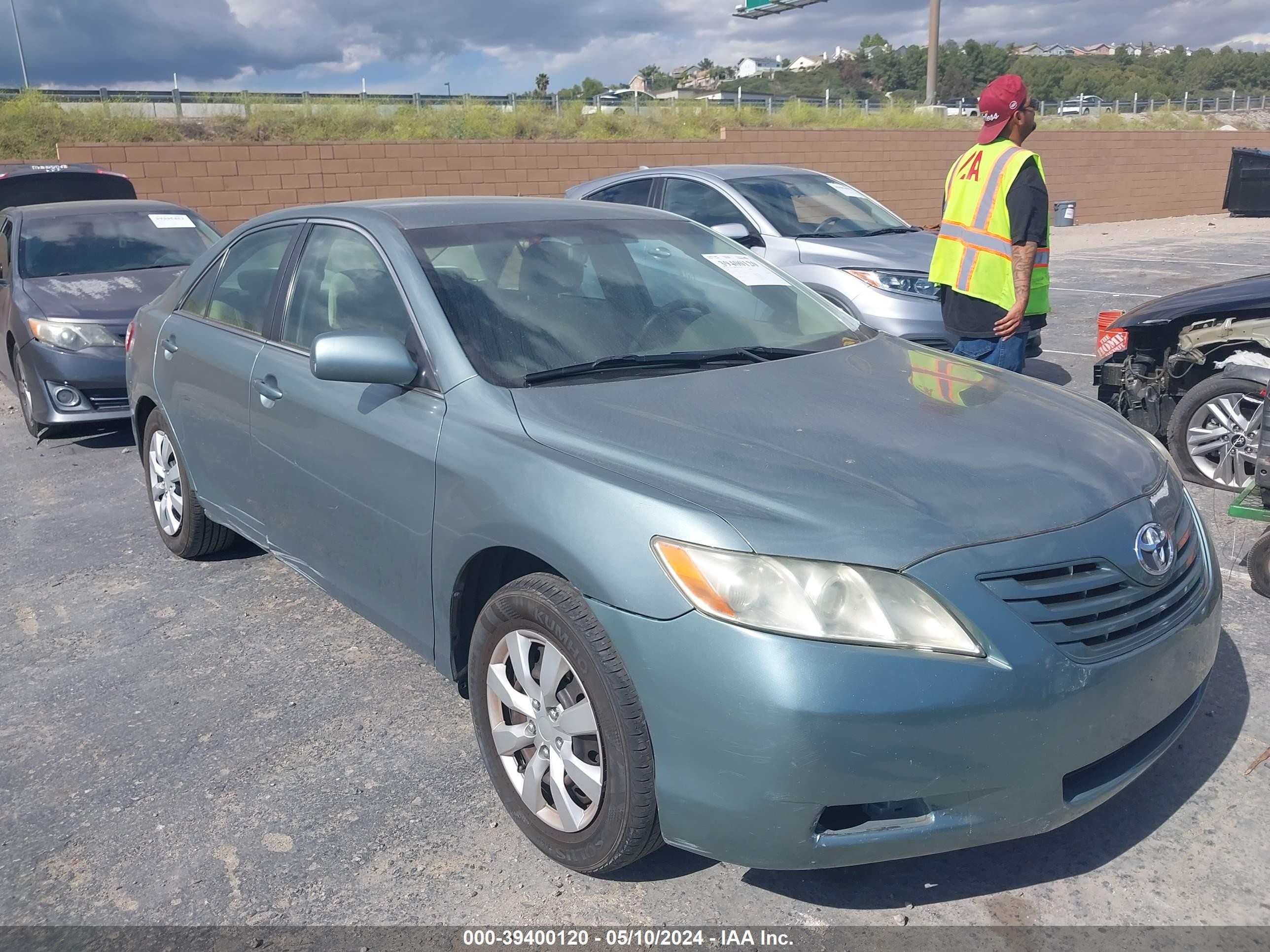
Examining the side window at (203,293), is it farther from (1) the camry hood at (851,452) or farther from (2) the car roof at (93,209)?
(2) the car roof at (93,209)

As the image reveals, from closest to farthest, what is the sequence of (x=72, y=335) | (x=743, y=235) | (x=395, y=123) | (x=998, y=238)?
(x=998, y=238)
(x=72, y=335)
(x=743, y=235)
(x=395, y=123)

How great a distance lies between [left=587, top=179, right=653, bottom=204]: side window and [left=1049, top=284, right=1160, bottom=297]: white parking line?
7090 millimetres

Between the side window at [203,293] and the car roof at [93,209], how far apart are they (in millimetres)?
4388

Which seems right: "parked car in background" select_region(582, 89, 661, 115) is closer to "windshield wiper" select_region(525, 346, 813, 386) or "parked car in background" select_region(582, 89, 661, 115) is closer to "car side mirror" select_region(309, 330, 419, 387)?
"windshield wiper" select_region(525, 346, 813, 386)

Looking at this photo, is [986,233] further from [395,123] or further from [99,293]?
[395,123]

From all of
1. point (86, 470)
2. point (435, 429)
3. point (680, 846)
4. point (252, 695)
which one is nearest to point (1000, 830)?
point (680, 846)

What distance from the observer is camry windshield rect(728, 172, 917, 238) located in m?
8.31

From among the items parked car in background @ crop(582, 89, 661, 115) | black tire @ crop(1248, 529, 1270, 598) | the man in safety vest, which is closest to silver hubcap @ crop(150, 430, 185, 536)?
the man in safety vest

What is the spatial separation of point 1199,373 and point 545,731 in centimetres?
456

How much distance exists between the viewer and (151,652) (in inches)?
159

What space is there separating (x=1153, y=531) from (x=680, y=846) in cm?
136

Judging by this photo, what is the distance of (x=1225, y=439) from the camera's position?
5320 millimetres

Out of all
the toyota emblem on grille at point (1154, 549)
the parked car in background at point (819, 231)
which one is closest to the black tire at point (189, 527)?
the toyota emblem on grille at point (1154, 549)

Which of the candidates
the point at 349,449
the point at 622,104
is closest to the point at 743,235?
the point at 349,449
